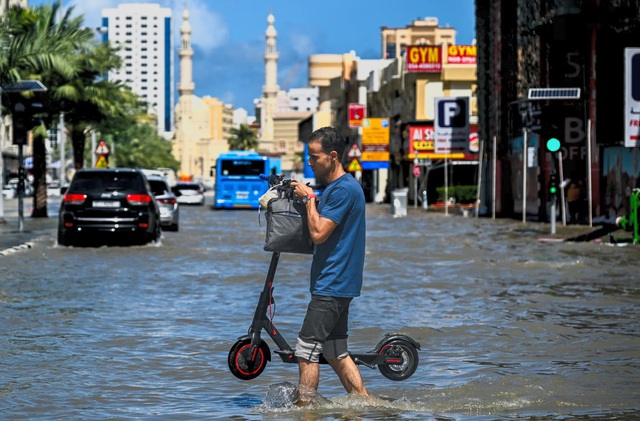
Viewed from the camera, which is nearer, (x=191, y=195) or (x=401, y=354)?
(x=401, y=354)

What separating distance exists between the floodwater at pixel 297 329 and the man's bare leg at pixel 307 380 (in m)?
0.12

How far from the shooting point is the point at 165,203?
38062 millimetres

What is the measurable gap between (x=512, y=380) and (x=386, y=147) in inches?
3405

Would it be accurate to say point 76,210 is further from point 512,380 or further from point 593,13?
point 593,13

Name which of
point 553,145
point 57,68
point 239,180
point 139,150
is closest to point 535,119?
point 553,145

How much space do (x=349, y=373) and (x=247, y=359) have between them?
702 mm

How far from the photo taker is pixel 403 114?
97750 millimetres

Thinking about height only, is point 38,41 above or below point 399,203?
above

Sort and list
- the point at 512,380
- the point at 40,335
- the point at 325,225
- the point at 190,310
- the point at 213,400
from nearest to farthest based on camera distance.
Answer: the point at 325,225 < the point at 213,400 < the point at 512,380 < the point at 40,335 < the point at 190,310

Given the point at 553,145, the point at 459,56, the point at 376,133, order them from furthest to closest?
the point at 376,133
the point at 459,56
the point at 553,145

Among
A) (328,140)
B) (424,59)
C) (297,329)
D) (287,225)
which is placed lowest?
(297,329)

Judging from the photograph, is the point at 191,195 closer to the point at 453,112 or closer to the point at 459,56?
the point at 459,56

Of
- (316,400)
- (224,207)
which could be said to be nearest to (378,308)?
(316,400)

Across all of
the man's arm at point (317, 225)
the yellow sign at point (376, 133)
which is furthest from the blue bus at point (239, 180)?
the man's arm at point (317, 225)
